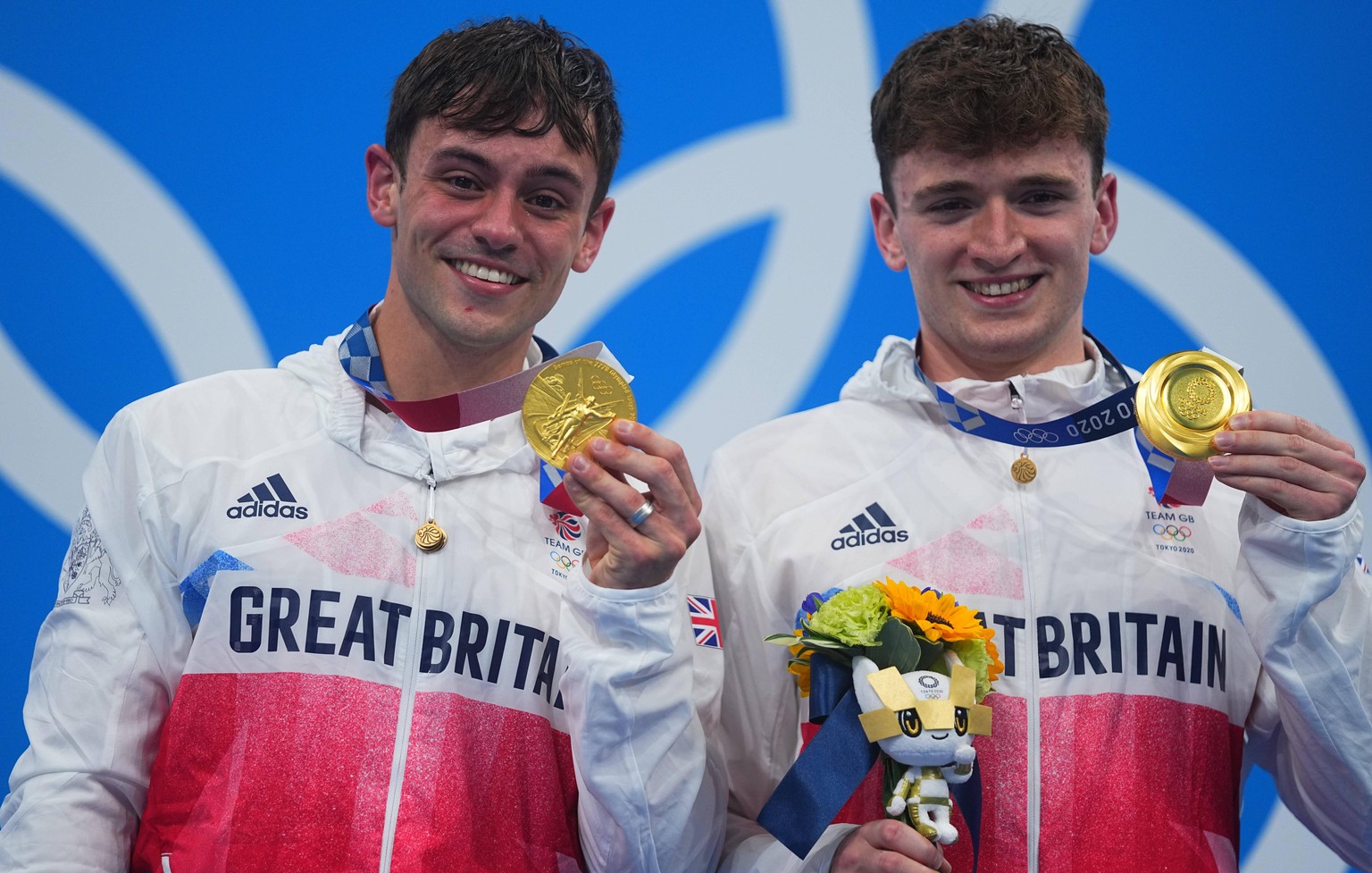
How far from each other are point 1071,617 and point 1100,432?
373 mm

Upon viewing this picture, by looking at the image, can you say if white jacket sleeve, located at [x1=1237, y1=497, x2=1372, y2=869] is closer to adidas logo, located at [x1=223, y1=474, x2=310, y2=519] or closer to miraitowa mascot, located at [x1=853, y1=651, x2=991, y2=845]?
miraitowa mascot, located at [x1=853, y1=651, x2=991, y2=845]

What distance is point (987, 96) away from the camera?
2605mm

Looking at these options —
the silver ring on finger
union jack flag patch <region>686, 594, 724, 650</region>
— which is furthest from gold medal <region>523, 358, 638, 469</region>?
union jack flag patch <region>686, 594, 724, 650</region>

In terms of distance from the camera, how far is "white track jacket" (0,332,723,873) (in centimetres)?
223

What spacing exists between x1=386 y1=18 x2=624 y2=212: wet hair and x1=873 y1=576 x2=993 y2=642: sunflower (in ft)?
3.44

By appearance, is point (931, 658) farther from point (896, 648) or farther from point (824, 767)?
point (824, 767)

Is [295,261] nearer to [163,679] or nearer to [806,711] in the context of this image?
[163,679]

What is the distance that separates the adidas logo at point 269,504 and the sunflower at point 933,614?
3.53 ft

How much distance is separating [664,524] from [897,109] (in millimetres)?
1117

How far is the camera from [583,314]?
3705mm

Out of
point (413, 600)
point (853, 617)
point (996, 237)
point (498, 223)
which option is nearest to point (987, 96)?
point (996, 237)

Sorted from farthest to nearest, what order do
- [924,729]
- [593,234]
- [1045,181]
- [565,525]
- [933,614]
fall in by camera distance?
[593,234] < [1045,181] < [565,525] < [933,614] < [924,729]

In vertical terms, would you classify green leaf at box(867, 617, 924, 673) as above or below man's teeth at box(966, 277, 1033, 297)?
below

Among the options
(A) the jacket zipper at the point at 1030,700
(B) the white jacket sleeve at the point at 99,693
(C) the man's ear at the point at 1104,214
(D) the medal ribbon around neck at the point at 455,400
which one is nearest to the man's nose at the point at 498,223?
(D) the medal ribbon around neck at the point at 455,400
